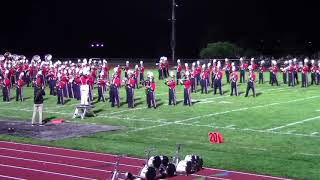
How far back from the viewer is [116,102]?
21422 millimetres

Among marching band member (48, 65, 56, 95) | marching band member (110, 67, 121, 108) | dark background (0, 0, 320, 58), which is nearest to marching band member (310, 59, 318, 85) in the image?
marching band member (110, 67, 121, 108)

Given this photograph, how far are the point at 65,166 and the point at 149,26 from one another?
144 ft

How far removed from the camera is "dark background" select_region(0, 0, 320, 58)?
5056cm

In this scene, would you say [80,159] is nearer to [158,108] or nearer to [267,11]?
[158,108]

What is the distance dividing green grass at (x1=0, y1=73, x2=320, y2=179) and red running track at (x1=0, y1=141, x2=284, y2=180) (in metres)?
0.55

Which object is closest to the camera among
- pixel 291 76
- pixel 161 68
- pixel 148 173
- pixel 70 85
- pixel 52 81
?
pixel 148 173

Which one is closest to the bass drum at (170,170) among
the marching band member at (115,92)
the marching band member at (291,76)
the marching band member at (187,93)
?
the marching band member at (187,93)

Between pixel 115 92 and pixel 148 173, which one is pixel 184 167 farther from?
pixel 115 92

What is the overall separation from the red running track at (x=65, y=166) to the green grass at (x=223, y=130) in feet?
1.80

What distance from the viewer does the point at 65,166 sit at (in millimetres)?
11125

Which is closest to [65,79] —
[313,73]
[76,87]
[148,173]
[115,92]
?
[76,87]

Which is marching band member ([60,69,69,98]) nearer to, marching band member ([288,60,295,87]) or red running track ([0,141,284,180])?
red running track ([0,141,284,180])

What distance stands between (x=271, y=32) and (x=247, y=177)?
1957 inches

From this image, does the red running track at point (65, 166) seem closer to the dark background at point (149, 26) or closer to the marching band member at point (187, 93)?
the marching band member at point (187, 93)
